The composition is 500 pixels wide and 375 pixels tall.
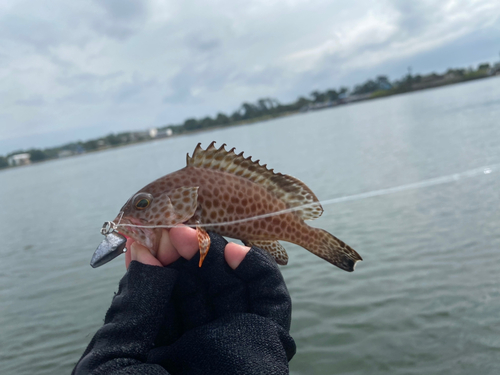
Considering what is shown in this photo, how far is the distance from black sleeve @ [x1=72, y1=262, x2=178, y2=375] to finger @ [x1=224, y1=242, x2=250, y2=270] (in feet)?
1.21

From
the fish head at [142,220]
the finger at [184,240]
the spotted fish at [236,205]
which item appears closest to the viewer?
the finger at [184,240]

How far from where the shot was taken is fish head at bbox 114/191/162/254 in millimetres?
2633

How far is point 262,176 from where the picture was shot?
117 inches

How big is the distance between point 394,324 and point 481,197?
842cm

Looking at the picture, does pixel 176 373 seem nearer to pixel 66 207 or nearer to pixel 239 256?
pixel 239 256

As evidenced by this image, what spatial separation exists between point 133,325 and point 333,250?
4.71ft

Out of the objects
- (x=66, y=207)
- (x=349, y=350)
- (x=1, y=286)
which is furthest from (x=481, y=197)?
(x=66, y=207)

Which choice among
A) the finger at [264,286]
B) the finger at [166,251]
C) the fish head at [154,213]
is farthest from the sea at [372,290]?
the finger at [166,251]

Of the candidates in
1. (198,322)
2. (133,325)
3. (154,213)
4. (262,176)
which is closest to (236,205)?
(262,176)

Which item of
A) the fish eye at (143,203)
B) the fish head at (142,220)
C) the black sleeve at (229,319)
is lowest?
the black sleeve at (229,319)

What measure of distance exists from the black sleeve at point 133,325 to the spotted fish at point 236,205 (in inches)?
9.7

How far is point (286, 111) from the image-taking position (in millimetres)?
190000

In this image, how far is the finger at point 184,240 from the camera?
253 centimetres

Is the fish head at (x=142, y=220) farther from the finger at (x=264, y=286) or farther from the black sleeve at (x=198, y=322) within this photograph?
the finger at (x=264, y=286)
